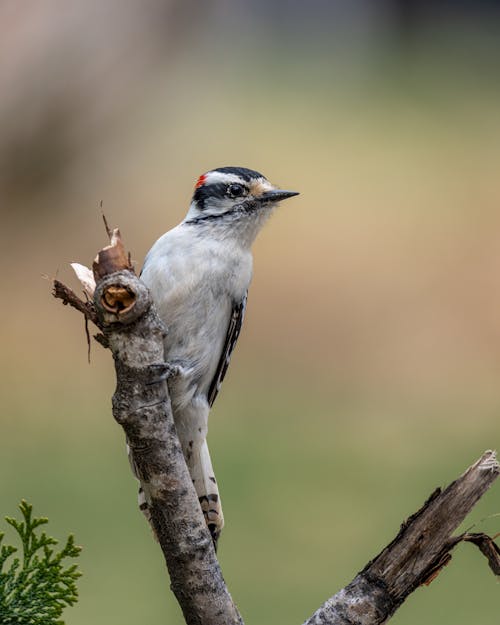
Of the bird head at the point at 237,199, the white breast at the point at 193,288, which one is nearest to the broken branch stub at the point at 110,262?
the white breast at the point at 193,288

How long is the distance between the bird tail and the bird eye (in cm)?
93

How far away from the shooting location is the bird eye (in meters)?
4.00

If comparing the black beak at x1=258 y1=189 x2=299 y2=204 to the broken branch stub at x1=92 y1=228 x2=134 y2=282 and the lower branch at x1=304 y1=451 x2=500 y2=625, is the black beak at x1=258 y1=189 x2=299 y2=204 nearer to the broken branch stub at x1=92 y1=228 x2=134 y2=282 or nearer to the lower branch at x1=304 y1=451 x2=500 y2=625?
the broken branch stub at x1=92 y1=228 x2=134 y2=282

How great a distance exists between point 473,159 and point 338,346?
4.57m

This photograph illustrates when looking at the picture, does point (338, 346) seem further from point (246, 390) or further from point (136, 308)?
point (136, 308)

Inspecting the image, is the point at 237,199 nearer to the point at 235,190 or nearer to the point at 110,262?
the point at 235,190

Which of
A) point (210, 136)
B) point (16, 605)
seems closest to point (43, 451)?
point (210, 136)

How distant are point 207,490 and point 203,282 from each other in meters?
0.74

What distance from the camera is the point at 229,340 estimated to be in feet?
13.5

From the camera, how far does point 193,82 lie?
49.3ft

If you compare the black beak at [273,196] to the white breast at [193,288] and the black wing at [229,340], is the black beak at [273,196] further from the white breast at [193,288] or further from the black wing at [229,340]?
the black wing at [229,340]

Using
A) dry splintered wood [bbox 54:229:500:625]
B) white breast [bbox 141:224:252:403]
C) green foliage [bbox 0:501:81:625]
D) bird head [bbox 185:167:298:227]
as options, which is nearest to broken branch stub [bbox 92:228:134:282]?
dry splintered wood [bbox 54:229:500:625]

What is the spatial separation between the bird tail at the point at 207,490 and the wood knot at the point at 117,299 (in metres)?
1.15

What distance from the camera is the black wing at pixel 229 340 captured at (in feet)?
13.3
